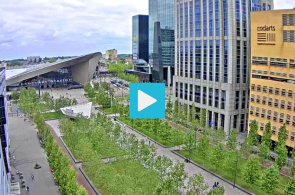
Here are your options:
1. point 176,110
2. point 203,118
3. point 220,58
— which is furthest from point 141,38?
point 203,118

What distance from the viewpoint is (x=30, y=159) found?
30.9 meters


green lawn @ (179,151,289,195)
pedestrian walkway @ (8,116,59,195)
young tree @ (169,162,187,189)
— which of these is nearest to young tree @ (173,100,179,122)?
green lawn @ (179,151,289,195)

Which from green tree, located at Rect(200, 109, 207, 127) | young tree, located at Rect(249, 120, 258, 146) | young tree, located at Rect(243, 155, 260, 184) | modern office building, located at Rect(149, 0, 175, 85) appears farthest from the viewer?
modern office building, located at Rect(149, 0, 175, 85)

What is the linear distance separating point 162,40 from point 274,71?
4704 cm

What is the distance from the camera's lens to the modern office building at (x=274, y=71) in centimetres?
3055

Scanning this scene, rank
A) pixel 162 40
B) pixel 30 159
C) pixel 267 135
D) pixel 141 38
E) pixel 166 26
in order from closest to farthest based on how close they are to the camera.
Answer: pixel 30 159 < pixel 267 135 < pixel 166 26 < pixel 162 40 < pixel 141 38

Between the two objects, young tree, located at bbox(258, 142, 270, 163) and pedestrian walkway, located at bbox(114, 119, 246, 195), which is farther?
young tree, located at bbox(258, 142, 270, 163)

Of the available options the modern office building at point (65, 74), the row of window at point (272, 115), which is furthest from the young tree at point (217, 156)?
the modern office building at point (65, 74)

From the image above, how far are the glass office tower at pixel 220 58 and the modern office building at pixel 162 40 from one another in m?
31.4

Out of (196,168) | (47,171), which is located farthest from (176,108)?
(47,171)

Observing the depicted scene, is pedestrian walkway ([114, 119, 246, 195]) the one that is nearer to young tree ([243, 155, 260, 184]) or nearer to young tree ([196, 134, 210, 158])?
young tree ([243, 155, 260, 184])

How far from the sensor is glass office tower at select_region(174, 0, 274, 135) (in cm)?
3850

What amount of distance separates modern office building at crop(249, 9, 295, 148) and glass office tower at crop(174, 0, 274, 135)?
385 cm

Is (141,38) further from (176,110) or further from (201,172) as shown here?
(201,172)
